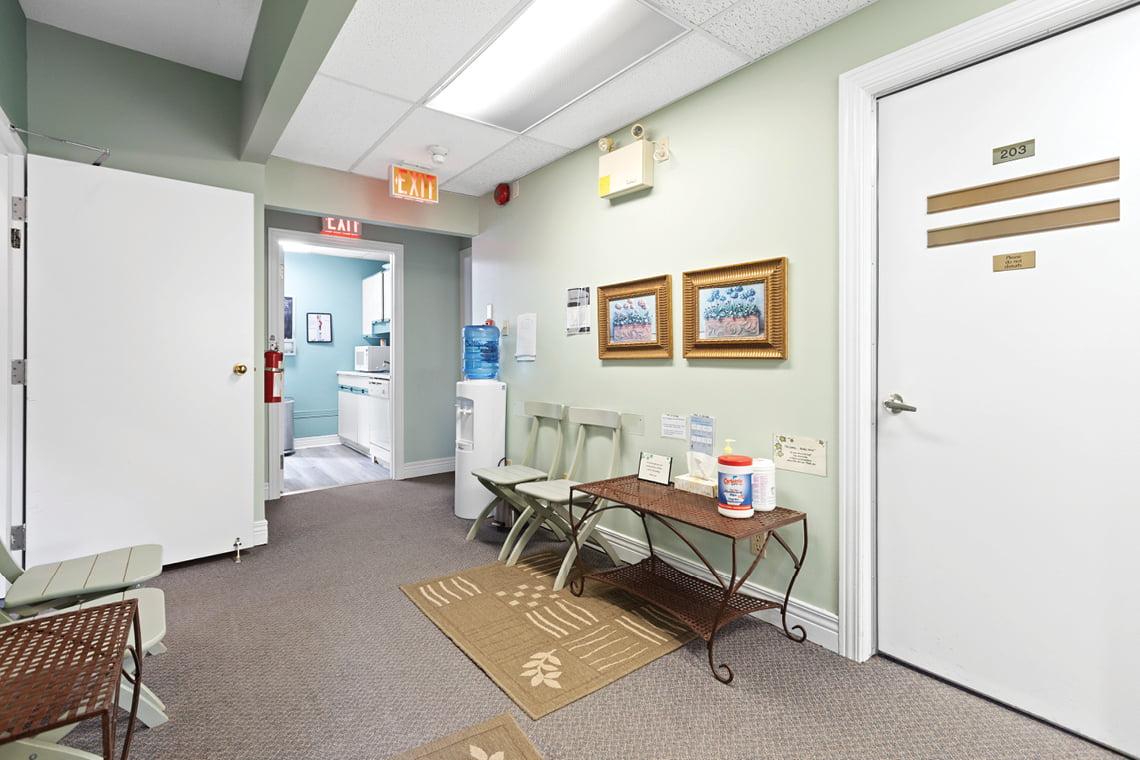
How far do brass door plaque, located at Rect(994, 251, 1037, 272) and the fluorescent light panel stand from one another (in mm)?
1452

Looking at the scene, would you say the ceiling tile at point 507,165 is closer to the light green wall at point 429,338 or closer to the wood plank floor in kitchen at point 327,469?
the light green wall at point 429,338

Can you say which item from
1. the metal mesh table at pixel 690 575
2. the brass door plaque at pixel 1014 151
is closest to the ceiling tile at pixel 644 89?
the brass door plaque at pixel 1014 151

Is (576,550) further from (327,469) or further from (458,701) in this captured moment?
(327,469)

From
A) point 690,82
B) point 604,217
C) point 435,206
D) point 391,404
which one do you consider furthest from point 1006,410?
point 391,404

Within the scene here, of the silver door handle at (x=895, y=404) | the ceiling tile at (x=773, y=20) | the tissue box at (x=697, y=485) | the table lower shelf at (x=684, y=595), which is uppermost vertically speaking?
the ceiling tile at (x=773, y=20)

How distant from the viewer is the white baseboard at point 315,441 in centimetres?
683

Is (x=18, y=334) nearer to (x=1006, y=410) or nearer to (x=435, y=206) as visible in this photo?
(x=435, y=206)

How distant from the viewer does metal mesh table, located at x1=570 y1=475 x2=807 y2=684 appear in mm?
2006

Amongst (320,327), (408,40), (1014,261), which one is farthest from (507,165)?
(320,327)

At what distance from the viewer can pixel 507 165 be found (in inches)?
144

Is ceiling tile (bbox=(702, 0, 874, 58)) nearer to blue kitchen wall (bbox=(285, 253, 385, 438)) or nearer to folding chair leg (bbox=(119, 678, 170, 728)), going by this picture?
folding chair leg (bbox=(119, 678, 170, 728))

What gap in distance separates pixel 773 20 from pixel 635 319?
1.46m

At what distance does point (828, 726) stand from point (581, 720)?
0.78 m

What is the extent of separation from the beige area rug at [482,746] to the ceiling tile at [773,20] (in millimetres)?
2642
